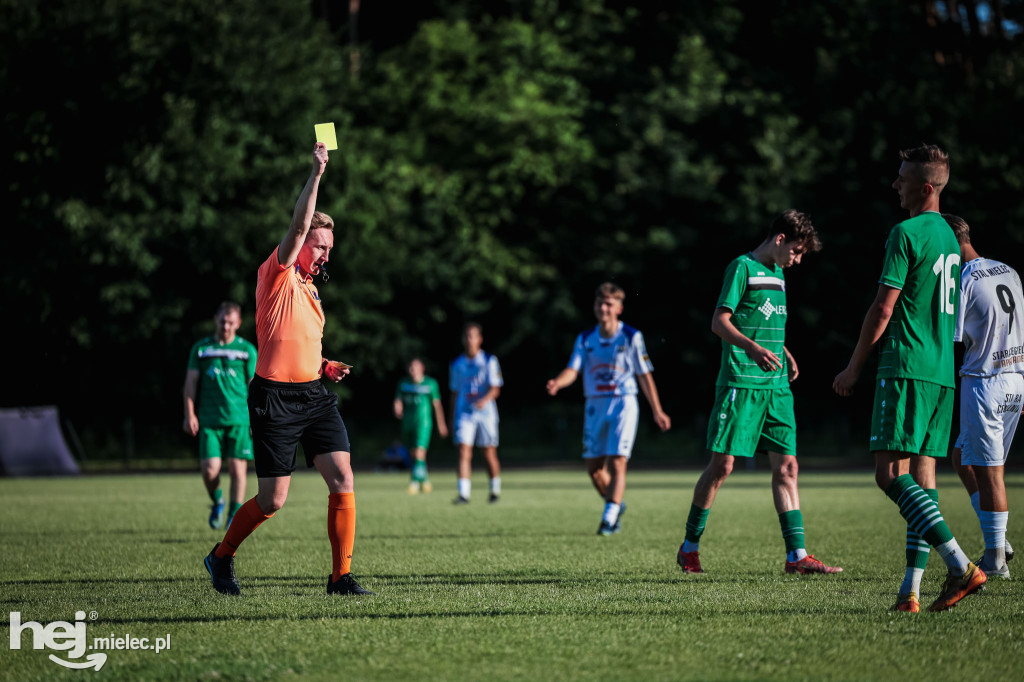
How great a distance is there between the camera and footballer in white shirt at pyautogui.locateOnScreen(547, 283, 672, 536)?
11352 mm

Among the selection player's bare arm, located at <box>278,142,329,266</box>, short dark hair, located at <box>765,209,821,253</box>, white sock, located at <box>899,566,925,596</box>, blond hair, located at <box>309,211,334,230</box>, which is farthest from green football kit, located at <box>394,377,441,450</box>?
white sock, located at <box>899,566,925,596</box>

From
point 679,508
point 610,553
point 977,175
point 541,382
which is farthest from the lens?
point 541,382

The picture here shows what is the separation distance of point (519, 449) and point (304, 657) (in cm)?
3089

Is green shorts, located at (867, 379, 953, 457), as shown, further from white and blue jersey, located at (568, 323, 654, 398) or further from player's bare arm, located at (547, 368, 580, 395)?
white and blue jersey, located at (568, 323, 654, 398)

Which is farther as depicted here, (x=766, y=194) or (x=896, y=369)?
(x=766, y=194)

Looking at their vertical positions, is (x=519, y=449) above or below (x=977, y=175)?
below

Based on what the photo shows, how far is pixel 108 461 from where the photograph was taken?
32.6 meters

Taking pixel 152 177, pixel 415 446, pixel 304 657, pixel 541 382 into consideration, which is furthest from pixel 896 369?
pixel 541 382

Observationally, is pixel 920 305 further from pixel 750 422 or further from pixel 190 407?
pixel 190 407

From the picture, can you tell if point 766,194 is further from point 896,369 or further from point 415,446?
point 896,369

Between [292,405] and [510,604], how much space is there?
5.47 feet

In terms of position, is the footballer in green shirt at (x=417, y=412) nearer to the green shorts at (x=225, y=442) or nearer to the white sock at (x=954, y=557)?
the green shorts at (x=225, y=442)

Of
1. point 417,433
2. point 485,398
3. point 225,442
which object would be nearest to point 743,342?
point 225,442

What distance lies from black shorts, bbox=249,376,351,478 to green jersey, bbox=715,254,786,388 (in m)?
2.74
